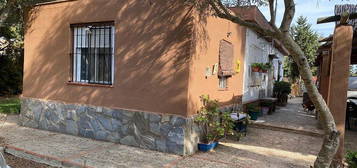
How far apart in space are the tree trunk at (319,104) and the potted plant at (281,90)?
10828mm

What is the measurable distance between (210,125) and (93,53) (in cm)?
364

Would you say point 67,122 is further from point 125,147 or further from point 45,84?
point 125,147

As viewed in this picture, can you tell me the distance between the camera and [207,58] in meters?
6.41

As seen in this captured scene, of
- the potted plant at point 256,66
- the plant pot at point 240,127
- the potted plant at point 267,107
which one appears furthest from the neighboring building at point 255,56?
the plant pot at point 240,127

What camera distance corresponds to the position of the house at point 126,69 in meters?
5.75

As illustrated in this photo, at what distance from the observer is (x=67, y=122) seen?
731cm

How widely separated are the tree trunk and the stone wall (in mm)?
2492

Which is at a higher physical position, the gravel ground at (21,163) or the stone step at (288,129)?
the stone step at (288,129)

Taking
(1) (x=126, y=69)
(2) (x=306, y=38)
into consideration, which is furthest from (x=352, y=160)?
(2) (x=306, y=38)

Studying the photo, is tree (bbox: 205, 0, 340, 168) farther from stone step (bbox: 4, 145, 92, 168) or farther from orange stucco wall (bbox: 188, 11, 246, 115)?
stone step (bbox: 4, 145, 92, 168)

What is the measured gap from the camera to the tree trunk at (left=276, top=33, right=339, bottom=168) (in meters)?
4.27

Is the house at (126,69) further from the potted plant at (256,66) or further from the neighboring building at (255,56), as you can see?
the potted plant at (256,66)

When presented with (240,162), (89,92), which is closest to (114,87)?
(89,92)

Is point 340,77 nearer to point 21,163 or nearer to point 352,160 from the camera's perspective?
point 352,160
